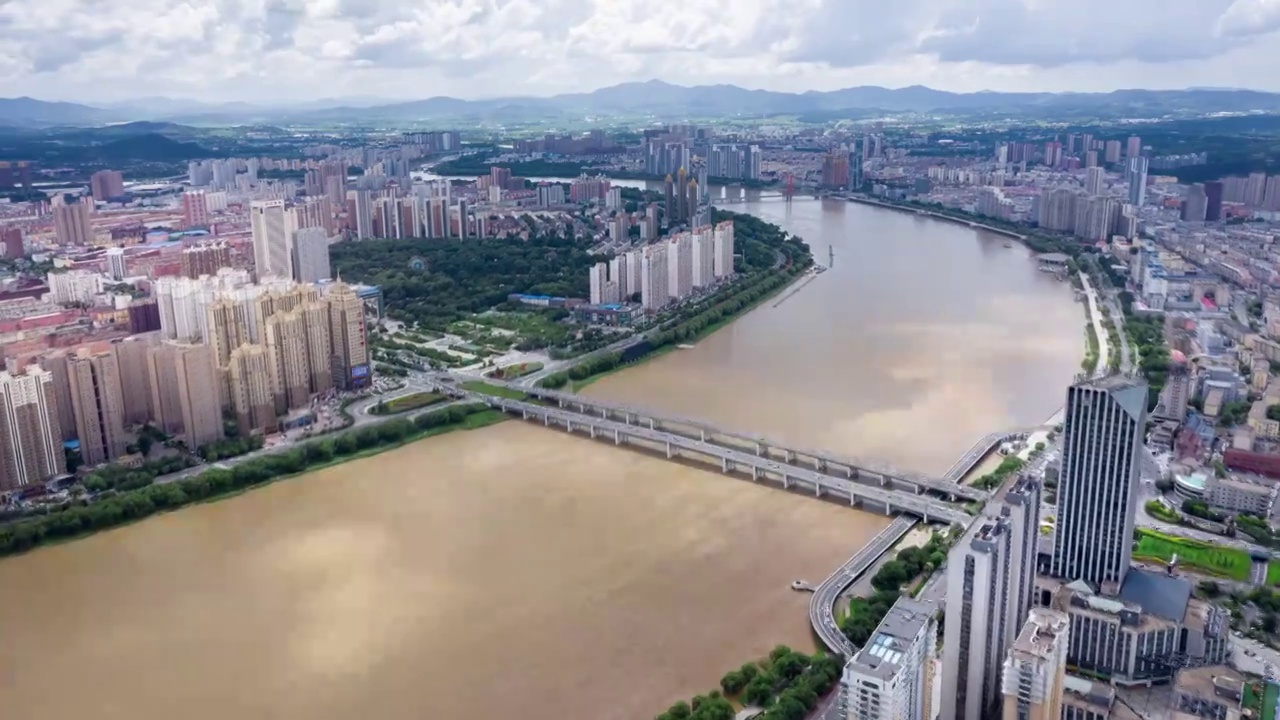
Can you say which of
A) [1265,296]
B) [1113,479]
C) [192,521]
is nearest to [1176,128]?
[1265,296]

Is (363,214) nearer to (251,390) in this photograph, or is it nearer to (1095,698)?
(251,390)

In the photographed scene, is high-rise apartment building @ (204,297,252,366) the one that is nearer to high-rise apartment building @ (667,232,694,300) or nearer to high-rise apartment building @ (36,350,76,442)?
high-rise apartment building @ (36,350,76,442)

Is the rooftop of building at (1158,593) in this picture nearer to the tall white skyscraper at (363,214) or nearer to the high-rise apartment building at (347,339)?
the high-rise apartment building at (347,339)

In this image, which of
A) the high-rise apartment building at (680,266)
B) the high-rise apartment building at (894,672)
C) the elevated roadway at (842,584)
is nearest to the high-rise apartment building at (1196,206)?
the high-rise apartment building at (680,266)

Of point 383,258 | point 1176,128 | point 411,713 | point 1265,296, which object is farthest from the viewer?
point 1176,128

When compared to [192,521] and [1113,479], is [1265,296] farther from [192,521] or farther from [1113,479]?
[192,521]

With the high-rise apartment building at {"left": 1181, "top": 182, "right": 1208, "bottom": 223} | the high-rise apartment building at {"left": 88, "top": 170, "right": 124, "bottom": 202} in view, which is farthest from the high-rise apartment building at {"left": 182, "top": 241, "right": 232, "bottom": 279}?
the high-rise apartment building at {"left": 1181, "top": 182, "right": 1208, "bottom": 223}
